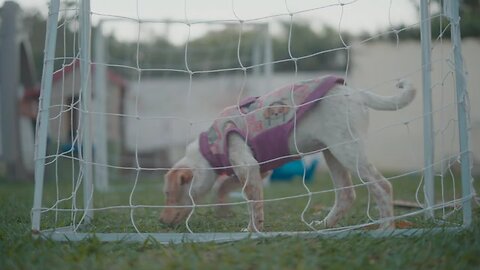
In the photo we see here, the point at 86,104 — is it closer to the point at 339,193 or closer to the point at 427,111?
the point at 339,193

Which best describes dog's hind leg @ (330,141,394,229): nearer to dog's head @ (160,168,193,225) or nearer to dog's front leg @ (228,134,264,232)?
dog's front leg @ (228,134,264,232)

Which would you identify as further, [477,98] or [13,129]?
[477,98]

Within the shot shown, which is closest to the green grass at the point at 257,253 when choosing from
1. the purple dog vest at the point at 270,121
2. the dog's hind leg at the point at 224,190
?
the purple dog vest at the point at 270,121

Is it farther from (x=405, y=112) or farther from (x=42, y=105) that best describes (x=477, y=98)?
(x=42, y=105)

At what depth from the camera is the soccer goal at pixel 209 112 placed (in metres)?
3.28

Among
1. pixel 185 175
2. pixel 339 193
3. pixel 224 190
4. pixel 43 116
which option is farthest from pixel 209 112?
pixel 43 116

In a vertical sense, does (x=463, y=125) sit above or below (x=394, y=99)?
below

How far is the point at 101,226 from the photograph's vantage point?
3.76 metres

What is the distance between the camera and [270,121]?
3766mm

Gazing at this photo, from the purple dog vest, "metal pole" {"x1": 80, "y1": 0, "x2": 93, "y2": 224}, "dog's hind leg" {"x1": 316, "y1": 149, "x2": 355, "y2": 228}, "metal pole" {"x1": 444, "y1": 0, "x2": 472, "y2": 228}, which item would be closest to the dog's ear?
the purple dog vest

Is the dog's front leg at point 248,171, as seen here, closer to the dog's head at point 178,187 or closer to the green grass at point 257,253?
the dog's head at point 178,187

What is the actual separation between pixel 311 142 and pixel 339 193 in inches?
21.4

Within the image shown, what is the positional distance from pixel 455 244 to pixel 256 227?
4.35 ft

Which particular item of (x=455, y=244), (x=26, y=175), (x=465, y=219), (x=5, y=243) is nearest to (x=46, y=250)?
(x=5, y=243)
